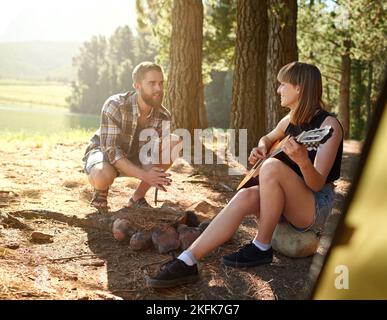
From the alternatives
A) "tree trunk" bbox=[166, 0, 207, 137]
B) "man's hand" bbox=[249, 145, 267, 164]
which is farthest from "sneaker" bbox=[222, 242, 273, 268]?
"tree trunk" bbox=[166, 0, 207, 137]

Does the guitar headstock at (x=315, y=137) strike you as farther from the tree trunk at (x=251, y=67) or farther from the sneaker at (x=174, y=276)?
the tree trunk at (x=251, y=67)

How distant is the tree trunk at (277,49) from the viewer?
3.94 m

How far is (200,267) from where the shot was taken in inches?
69.2

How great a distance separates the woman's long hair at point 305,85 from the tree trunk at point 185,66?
2762 mm

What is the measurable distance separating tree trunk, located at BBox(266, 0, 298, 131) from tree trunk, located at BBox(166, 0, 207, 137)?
730 millimetres

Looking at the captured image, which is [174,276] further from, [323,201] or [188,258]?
[323,201]

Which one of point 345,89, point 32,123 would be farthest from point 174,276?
point 345,89

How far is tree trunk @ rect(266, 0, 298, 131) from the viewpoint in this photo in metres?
3.94

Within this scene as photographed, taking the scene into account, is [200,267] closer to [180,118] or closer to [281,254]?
[281,254]
